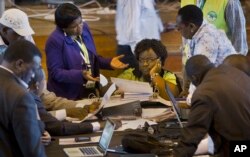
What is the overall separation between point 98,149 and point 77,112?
0.79 m

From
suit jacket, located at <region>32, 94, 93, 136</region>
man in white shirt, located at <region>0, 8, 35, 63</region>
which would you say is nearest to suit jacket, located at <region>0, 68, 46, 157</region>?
suit jacket, located at <region>32, 94, 93, 136</region>

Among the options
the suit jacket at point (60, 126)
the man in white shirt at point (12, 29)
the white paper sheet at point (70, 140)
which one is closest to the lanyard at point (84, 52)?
the man in white shirt at point (12, 29)

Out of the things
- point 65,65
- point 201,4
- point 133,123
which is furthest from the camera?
point 201,4

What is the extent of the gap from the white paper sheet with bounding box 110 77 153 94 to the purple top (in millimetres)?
371

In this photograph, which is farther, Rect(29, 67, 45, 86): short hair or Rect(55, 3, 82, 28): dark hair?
Rect(55, 3, 82, 28): dark hair

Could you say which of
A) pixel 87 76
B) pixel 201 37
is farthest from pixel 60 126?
pixel 201 37

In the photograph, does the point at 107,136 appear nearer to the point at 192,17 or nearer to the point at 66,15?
the point at 192,17

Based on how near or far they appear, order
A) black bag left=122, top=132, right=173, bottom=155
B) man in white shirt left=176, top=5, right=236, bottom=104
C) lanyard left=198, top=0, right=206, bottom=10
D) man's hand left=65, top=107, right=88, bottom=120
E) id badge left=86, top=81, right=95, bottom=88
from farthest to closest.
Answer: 1. lanyard left=198, top=0, right=206, bottom=10
2. id badge left=86, top=81, right=95, bottom=88
3. man in white shirt left=176, top=5, right=236, bottom=104
4. man's hand left=65, top=107, right=88, bottom=120
5. black bag left=122, top=132, right=173, bottom=155

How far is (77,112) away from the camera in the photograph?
14.2ft

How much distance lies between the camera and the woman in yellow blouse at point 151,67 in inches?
195

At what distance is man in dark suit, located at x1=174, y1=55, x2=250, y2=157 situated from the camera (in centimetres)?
304

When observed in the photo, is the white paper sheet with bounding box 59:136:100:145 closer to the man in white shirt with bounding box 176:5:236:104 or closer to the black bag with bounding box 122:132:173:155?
the black bag with bounding box 122:132:173:155

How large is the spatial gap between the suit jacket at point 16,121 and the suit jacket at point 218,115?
724mm

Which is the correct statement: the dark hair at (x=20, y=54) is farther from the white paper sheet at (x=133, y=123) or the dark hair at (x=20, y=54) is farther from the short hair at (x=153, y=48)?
the short hair at (x=153, y=48)
